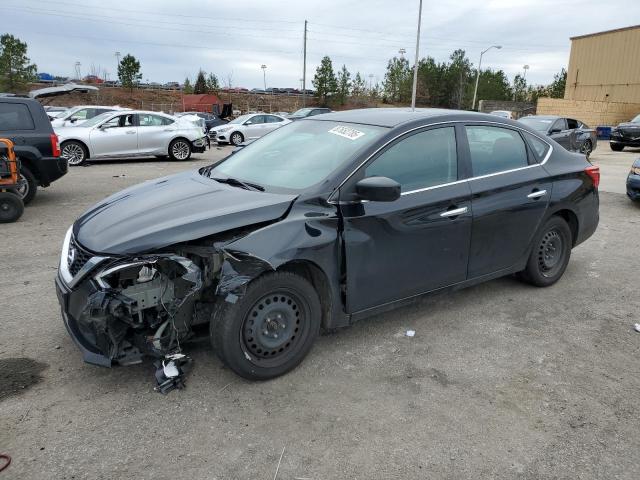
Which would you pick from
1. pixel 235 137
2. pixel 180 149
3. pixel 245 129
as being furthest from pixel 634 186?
pixel 235 137

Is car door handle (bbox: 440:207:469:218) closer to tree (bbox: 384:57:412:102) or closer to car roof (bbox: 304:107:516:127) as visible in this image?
car roof (bbox: 304:107:516:127)

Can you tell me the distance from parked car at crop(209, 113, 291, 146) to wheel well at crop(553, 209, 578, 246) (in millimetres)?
17819

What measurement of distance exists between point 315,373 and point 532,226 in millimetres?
2404

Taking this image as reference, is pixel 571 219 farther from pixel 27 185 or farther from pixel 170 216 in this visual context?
pixel 27 185

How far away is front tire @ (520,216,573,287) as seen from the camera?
15.2 feet

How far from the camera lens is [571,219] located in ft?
16.0

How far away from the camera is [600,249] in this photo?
634 cm

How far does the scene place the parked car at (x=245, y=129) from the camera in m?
21.8

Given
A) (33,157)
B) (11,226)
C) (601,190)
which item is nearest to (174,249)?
(11,226)

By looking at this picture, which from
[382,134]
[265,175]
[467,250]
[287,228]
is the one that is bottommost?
[467,250]

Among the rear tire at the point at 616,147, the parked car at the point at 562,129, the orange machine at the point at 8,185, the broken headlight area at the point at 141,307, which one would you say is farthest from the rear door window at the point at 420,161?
the rear tire at the point at 616,147

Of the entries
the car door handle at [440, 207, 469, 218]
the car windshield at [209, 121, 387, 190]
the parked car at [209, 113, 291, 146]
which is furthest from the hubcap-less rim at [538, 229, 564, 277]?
the parked car at [209, 113, 291, 146]

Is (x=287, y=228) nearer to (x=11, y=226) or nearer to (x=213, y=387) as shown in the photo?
(x=213, y=387)

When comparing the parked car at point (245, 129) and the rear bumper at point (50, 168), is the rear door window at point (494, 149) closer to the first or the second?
the rear bumper at point (50, 168)
